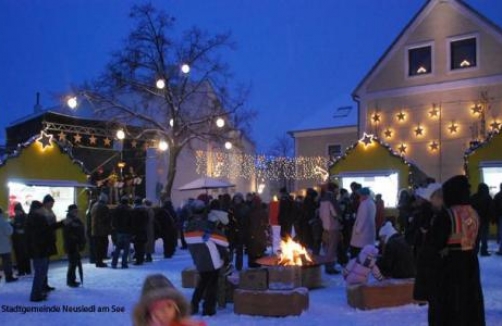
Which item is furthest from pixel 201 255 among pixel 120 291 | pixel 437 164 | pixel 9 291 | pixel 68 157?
pixel 437 164

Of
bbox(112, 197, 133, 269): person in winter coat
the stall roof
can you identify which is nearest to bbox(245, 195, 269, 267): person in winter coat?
bbox(112, 197, 133, 269): person in winter coat

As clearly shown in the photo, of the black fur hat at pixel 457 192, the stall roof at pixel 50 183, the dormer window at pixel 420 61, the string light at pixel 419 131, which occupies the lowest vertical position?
the black fur hat at pixel 457 192

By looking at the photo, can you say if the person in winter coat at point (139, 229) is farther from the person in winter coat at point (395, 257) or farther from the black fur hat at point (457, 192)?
the black fur hat at point (457, 192)

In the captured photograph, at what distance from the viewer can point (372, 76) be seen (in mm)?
25812

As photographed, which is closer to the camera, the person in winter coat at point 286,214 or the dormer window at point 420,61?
the person in winter coat at point 286,214

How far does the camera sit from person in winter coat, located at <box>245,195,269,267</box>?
494 inches

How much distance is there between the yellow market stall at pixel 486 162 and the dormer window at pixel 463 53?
→ 5576mm

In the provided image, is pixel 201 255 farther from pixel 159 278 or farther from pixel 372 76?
pixel 372 76

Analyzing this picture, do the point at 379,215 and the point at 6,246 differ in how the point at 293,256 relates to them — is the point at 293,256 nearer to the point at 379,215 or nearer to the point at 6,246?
the point at 379,215

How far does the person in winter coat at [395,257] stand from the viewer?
29.3 feet

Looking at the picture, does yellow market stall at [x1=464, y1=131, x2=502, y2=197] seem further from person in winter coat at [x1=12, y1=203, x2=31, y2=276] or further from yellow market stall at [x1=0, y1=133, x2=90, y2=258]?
person in winter coat at [x1=12, y1=203, x2=31, y2=276]

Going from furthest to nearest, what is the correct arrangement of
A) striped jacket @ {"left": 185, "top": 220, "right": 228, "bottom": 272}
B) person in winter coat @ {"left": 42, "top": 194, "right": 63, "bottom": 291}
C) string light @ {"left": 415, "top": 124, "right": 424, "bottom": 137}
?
1. string light @ {"left": 415, "top": 124, "right": 424, "bottom": 137}
2. person in winter coat @ {"left": 42, "top": 194, "right": 63, "bottom": 291}
3. striped jacket @ {"left": 185, "top": 220, "right": 228, "bottom": 272}

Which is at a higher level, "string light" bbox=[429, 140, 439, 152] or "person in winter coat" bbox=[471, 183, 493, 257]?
"string light" bbox=[429, 140, 439, 152]

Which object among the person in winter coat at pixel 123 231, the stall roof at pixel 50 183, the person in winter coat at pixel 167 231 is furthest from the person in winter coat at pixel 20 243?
the person in winter coat at pixel 167 231
